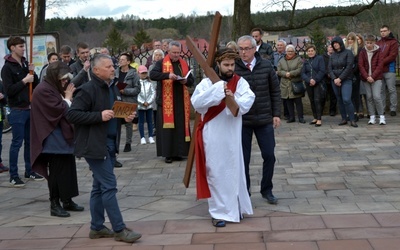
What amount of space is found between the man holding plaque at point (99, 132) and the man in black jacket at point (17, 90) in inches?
124

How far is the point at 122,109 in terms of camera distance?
5.91 meters

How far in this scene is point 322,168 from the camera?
9.19m

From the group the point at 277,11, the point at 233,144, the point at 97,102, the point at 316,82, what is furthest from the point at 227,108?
the point at 277,11

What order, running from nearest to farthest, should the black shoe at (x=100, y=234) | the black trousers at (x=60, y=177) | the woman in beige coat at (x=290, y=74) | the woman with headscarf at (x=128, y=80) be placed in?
the black shoe at (x=100, y=234), the black trousers at (x=60, y=177), the woman with headscarf at (x=128, y=80), the woman in beige coat at (x=290, y=74)

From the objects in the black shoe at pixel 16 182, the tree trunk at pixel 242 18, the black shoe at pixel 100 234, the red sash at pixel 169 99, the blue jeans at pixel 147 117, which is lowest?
the black shoe at pixel 100 234

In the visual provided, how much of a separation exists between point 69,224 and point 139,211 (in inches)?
32.4

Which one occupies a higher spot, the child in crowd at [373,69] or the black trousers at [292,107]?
the child in crowd at [373,69]

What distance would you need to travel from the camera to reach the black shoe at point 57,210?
711 centimetres

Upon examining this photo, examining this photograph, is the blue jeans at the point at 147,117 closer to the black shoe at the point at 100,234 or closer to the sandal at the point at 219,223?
the sandal at the point at 219,223

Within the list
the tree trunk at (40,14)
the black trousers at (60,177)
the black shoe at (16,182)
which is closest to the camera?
the black trousers at (60,177)

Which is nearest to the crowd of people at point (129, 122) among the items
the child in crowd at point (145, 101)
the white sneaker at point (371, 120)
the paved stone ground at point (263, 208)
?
the paved stone ground at point (263, 208)

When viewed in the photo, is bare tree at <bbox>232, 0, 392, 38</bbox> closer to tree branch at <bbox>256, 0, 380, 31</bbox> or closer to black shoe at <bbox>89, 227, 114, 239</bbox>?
tree branch at <bbox>256, 0, 380, 31</bbox>

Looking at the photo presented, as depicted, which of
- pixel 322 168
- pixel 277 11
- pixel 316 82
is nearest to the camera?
pixel 322 168

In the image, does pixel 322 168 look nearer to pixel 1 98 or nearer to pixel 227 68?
pixel 227 68
